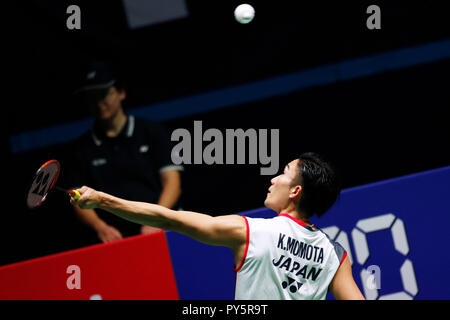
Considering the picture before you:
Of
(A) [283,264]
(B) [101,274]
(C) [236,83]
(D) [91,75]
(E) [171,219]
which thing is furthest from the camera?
(C) [236,83]

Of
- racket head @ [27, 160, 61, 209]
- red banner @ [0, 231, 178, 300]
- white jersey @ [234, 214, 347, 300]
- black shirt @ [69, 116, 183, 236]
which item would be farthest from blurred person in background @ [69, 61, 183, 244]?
white jersey @ [234, 214, 347, 300]

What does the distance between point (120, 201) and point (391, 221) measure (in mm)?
1799

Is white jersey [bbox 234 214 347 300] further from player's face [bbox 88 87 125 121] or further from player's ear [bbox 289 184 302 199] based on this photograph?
player's face [bbox 88 87 125 121]

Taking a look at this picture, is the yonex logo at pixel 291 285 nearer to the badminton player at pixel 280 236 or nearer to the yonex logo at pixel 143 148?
the badminton player at pixel 280 236

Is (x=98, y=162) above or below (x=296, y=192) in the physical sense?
above

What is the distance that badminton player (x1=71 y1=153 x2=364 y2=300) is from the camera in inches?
113

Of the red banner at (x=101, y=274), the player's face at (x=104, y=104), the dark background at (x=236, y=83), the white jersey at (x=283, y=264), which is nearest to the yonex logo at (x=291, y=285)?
the white jersey at (x=283, y=264)

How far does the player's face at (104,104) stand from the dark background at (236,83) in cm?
51

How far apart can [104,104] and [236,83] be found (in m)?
1.27

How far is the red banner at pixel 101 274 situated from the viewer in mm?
3791

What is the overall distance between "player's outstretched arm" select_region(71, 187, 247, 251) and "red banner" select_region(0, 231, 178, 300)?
1.01 metres

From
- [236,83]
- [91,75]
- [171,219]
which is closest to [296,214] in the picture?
[171,219]

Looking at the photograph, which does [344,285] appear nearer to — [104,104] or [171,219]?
[171,219]

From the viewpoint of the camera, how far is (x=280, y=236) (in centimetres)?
298
